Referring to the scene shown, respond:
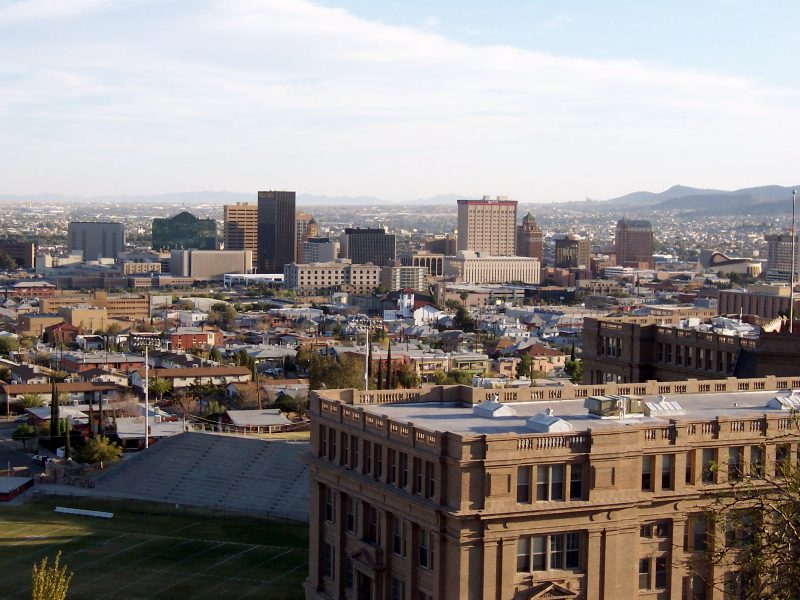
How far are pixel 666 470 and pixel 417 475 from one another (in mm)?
7067

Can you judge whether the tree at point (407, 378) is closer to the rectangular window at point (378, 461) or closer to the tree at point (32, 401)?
the tree at point (32, 401)

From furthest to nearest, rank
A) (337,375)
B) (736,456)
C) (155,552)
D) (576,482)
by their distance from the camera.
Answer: (337,375)
(155,552)
(736,456)
(576,482)

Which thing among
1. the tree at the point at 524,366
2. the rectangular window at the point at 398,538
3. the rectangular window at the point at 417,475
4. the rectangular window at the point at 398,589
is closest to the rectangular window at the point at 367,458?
the rectangular window at the point at 398,538

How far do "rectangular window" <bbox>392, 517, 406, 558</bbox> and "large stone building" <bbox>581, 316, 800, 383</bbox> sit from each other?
2227cm

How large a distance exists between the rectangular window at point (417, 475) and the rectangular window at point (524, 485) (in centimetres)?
287

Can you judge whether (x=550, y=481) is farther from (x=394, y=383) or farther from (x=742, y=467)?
(x=394, y=383)

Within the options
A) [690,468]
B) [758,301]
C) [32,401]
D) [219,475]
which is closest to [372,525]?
[690,468]

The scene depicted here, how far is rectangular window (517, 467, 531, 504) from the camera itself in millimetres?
37250

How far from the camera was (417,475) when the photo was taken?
3881cm

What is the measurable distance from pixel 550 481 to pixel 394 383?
71.6 m

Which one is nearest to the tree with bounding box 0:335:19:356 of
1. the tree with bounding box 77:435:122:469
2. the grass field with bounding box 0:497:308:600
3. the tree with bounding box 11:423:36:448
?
the tree with bounding box 11:423:36:448

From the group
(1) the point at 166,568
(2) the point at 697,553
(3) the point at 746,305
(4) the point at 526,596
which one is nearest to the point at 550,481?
(4) the point at 526,596

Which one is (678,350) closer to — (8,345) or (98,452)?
(98,452)

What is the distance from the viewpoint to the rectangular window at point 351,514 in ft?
139
